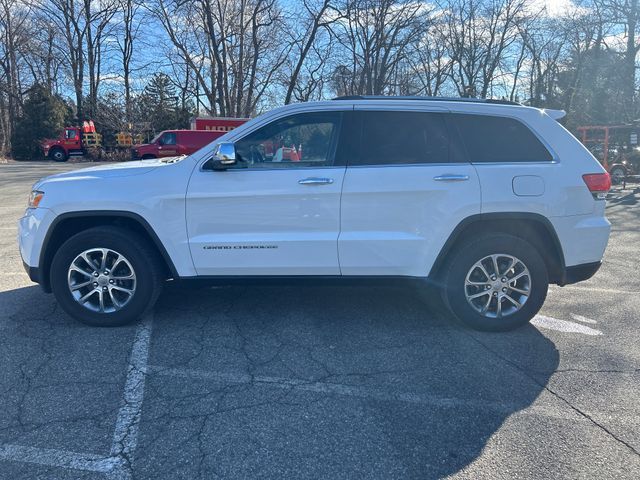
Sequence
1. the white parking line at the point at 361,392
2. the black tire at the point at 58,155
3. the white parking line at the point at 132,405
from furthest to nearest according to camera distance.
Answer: the black tire at the point at 58,155, the white parking line at the point at 361,392, the white parking line at the point at 132,405

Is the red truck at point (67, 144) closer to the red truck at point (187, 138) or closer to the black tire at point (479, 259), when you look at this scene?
the red truck at point (187, 138)

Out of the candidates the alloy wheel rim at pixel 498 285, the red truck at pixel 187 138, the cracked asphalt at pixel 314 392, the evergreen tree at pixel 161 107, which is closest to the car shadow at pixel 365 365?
the cracked asphalt at pixel 314 392

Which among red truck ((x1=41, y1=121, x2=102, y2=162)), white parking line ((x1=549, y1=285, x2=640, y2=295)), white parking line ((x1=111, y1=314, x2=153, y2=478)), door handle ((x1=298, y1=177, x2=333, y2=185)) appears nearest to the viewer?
white parking line ((x1=111, y1=314, x2=153, y2=478))

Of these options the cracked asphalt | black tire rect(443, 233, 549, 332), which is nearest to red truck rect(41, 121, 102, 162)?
the cracked asphalt

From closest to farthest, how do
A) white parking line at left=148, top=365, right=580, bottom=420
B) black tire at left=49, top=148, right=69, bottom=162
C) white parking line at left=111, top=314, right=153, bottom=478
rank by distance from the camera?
white parking line at left=111, top=314, right=153, bottom=478, white parking line at left=148, top=365, right=580, bottom=420, black tire at left=49, top=148, right=69, bottom=162

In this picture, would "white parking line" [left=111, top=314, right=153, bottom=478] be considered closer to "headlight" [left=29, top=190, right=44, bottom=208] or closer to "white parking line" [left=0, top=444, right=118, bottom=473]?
"white parking line" [left=0, top=444, right=118, bottom=473]

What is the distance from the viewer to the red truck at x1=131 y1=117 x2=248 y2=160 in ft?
73.9

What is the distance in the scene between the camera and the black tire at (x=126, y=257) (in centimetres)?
401

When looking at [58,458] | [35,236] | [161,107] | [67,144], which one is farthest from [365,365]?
[161,107]

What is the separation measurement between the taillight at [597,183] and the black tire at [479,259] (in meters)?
0.67

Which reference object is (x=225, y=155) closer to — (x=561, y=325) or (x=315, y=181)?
(x=315, y=181)

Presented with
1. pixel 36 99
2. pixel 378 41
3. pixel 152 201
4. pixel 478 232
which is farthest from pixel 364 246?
pixel 36 99

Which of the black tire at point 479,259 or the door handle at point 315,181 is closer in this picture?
the door handle at point 315,181

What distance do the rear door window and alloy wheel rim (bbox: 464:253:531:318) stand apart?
952 millimetres
